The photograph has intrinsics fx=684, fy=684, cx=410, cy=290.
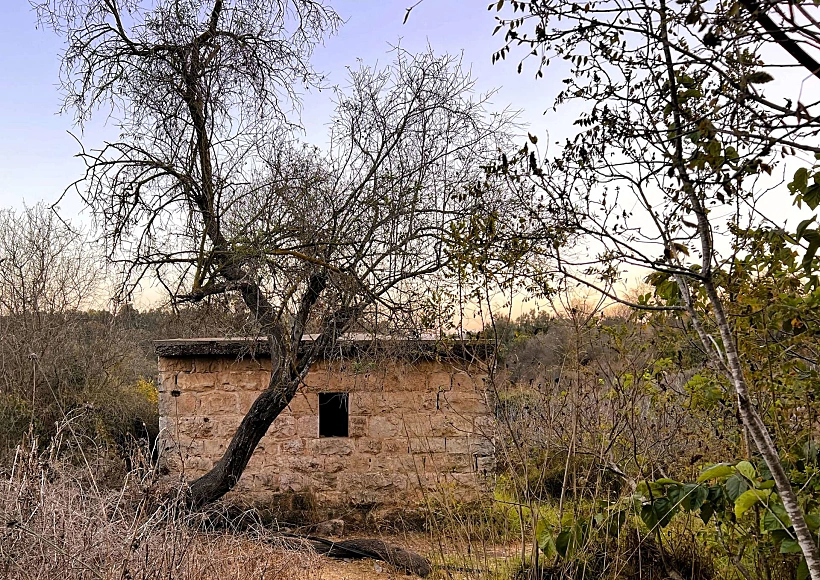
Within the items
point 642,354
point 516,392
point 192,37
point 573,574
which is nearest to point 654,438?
point 642,354

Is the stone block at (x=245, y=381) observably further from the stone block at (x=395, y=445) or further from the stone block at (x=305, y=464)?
the stone block at (x=395, y=445)

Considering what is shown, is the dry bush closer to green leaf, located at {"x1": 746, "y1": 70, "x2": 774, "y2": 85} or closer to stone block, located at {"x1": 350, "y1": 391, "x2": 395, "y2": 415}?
green leaf, located at {"x1": 746, "y1": 70, "x2": 774, "y2": 85}

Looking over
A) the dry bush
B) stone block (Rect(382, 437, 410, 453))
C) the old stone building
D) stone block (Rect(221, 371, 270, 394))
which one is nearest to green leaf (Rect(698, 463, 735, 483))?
the dry bush

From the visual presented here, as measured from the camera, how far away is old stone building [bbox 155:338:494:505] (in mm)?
8242

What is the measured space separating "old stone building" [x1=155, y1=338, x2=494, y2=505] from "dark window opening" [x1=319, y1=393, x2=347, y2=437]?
0.17 m

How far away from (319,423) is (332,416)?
0.46 m

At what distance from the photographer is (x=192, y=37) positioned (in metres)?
6.52

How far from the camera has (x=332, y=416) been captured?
883cm

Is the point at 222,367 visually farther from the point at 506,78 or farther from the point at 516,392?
the point at 506,78

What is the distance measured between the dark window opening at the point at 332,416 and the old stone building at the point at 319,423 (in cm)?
17

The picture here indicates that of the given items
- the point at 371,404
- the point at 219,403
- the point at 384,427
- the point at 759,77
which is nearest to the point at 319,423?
the point at 371,404

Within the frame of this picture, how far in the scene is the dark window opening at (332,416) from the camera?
28.0ft

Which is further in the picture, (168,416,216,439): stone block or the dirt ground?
(168,416,216,439): stone block

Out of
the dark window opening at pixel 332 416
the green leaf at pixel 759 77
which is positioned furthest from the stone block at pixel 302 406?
the green leaf at pixel 759 77
